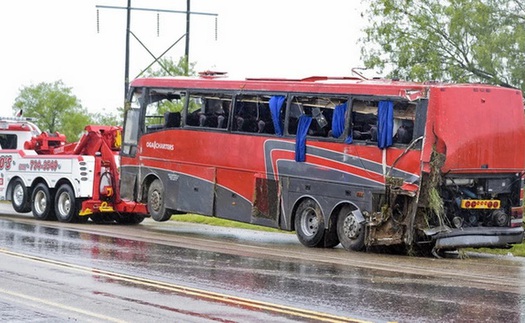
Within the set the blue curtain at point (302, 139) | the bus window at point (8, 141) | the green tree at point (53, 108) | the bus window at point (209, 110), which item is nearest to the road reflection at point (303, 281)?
the blue curtain at point (302, 139)

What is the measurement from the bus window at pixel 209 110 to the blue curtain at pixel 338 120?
3007mm

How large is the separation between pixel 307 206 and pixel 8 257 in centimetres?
642

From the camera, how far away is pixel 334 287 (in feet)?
47.5

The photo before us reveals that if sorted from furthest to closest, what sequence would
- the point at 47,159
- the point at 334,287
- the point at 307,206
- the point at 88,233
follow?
the point at 47,159, the point at 88,233, the point at 307,206, the point at 334,287

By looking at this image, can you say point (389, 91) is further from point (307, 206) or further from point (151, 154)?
point (151, 154)

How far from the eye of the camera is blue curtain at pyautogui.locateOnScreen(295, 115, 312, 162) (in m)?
21.7

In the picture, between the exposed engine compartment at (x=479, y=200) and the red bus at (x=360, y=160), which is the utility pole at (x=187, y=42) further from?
the exposed engine compartment at (x=479, y=200)

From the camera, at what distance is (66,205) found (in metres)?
27.0

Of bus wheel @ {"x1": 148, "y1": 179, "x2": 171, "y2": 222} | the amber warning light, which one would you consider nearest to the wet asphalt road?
the amber warning light

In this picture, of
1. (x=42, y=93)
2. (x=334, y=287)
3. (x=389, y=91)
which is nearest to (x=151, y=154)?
(x=389, y=91)

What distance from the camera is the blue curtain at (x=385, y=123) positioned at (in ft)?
66.2

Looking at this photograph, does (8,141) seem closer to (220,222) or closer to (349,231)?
(220,222)

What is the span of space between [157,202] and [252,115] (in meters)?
3.65

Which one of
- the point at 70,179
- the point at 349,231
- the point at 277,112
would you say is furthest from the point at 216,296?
the point at 70,179
